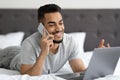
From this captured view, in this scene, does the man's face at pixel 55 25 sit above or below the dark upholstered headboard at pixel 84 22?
above

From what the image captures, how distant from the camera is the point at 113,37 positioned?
2.97 meters

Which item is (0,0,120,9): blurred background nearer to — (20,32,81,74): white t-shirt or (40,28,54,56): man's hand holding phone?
(20,32,81,74): white t-shirt

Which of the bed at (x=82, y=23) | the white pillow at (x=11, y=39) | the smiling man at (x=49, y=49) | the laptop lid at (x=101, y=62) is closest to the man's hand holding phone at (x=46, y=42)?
the smiling man at (x=49, y=49)

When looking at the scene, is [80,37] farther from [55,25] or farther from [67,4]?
[55,25]

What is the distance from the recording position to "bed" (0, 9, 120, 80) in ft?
9.54

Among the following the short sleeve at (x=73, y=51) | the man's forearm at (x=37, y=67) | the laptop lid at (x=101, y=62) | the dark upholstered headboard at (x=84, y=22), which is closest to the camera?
the laptop lid at (x=101, y=62)

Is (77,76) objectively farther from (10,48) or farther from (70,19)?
(70,19)

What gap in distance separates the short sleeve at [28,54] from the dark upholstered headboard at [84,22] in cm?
108

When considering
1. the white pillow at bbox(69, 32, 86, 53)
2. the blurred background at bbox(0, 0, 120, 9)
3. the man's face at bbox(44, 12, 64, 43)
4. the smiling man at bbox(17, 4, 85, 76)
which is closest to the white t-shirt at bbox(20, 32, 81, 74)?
the smiling man at bbox(17, 4, 85, 76)

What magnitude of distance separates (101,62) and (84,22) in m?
1.39

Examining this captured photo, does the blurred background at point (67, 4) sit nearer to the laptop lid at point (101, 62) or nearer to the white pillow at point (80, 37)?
the white pillow at point (80, 37)

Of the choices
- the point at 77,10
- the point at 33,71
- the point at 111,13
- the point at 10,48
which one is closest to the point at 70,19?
the point at 77,10

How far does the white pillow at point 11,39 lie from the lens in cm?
264

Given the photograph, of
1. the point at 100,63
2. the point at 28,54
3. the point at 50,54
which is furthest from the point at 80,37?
the point at 100,63
